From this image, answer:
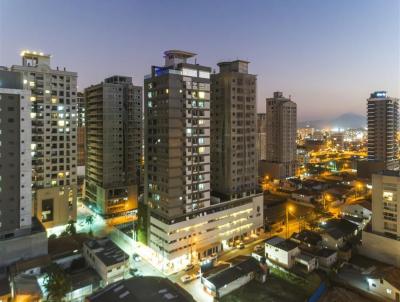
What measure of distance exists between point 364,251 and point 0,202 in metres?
75.0

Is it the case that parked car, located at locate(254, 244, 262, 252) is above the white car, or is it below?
above

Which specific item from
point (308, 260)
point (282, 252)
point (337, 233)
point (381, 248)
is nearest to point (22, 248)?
point (282, 252)

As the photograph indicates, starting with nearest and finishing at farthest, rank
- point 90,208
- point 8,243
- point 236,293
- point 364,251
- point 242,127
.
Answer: point 236,293 → point 8,243 → point 364,251 → point 242,127 → point 90,208

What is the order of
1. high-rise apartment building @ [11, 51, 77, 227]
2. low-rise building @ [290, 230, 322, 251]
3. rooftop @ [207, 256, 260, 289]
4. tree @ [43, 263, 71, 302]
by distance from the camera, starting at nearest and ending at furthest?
1. tree @ [43, 263, 71, 302]
2. rooftop @ [207, 256, 260, 289]
3. low-rise building @ [290, 230, 322, 251]
4. high-rise apartment building @ [11, 51, 77, 227]

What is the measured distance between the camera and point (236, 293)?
4794cm

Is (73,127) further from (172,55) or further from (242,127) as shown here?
(242,127)

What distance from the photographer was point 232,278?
160 feet

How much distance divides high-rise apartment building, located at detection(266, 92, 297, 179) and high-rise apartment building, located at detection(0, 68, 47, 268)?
4275 inches

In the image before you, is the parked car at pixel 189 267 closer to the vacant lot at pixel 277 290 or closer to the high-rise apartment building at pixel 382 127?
the vacant lot at pixel 277 290

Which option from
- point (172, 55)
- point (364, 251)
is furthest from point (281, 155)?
point (172, 55)

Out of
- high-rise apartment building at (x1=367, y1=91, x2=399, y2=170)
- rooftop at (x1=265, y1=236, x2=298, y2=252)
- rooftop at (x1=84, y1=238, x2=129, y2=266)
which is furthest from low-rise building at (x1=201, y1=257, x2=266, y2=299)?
high-rise apartment building at (x1=367, y1=91, x2=399, y2=170)

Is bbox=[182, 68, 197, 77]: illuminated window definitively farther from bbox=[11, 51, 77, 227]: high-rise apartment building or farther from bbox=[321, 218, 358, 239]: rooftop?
bbox=[321, 218, 358, 239]: rooftop

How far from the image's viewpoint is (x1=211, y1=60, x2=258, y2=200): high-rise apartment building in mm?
71938

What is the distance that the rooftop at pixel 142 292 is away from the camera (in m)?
41.1
